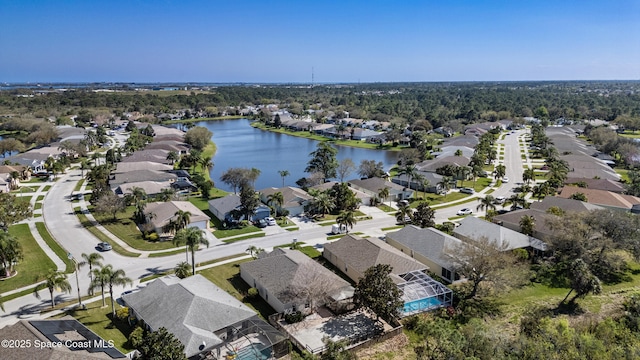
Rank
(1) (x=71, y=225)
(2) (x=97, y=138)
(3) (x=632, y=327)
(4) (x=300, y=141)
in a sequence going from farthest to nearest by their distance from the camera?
1. (4) (x=300, y=141)
2. (2) (x=97, y=138)
3. (1) (x=71, y=225)
4. (3) (x=632, y=327)

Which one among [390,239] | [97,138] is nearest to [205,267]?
[390,239]

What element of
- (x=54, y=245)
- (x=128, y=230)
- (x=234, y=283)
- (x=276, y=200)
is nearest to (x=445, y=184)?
(x=276, y=200)

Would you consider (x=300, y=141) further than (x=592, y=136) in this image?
Yes

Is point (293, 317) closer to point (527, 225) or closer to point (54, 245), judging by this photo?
point (54, 245)

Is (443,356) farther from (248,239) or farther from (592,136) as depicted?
(592,136)

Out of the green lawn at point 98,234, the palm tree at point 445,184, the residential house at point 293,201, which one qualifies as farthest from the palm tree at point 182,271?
the palm tree at point 445,184
